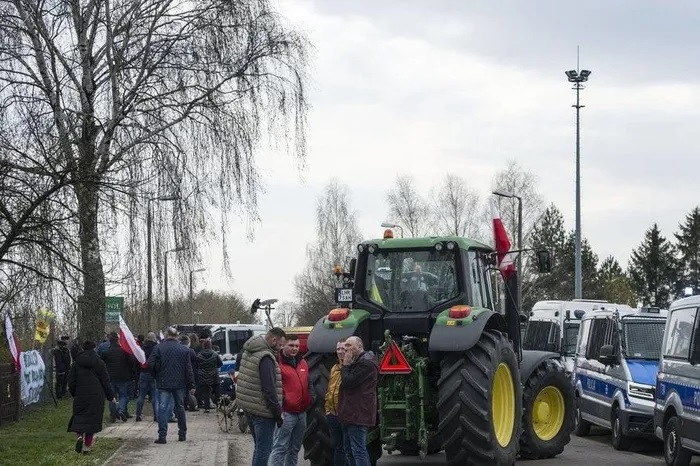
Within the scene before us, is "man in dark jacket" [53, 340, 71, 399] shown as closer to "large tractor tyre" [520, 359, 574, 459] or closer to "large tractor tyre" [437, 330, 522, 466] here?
"large tractor tyre" [520, 359, 574, 459]

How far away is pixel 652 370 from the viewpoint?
1902cm

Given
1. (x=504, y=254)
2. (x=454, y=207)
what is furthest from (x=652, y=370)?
(x=454, y=207)

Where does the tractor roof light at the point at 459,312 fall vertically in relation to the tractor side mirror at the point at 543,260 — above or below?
below

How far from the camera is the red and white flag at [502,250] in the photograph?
1658cm

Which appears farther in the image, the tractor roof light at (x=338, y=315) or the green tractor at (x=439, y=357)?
the tractor roof light at (x=338, y=315)

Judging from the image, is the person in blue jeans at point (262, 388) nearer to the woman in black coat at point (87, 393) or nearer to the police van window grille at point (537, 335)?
the woman in black coat at point (87, 393)

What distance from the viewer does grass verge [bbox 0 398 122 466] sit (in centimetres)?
1691

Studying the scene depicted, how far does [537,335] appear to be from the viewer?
28.2 meters

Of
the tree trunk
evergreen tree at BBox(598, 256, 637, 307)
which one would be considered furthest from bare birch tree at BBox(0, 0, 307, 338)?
evergreen tree at BBox(598, 256, 637, 307)

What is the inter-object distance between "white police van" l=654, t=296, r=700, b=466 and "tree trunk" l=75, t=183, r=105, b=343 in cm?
803

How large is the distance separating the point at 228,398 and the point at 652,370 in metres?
7.88

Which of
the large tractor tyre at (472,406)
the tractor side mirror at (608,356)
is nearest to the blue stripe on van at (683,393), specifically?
the large tractor tyre at (472,406)

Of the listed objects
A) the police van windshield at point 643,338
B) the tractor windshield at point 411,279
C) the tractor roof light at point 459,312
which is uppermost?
the tractor windshield at point 411,279

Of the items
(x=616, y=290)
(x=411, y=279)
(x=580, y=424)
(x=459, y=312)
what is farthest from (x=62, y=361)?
(x=616, y=290)
